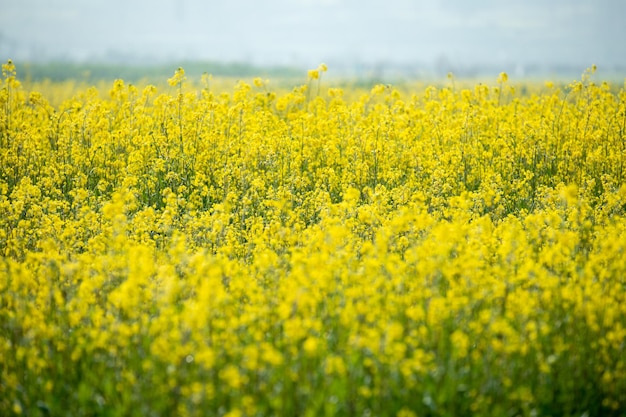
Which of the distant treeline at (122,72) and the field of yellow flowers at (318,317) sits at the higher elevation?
the distant treeline at (122,72)

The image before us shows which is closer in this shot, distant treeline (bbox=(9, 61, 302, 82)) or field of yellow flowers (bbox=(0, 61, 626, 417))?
field of yellow flowers (bbox=(0, 61, 626, 417))

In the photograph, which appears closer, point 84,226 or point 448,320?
point 448,320

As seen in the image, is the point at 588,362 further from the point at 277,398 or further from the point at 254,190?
the point at 254,190

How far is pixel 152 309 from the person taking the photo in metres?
5.82

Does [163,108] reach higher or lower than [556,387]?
higher

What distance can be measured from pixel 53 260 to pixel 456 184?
20.6 feet

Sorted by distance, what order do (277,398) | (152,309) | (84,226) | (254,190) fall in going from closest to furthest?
(277,398)
(152,309)
(84,226)
(254,190)

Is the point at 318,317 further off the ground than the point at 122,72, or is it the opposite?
the point at 122,72

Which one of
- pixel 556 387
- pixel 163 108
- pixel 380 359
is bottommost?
pixel 556 387

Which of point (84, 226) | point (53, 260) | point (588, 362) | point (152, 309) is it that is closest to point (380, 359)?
point (588, 362)

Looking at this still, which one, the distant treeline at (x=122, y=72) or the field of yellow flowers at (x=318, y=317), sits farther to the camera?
the distant treeline at (x=122, y=72)

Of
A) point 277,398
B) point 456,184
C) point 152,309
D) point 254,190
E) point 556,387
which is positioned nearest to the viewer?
point 277,398

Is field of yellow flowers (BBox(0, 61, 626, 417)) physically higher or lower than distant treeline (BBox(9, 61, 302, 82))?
lower

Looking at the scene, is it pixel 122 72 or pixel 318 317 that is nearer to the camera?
pixel 318 317
